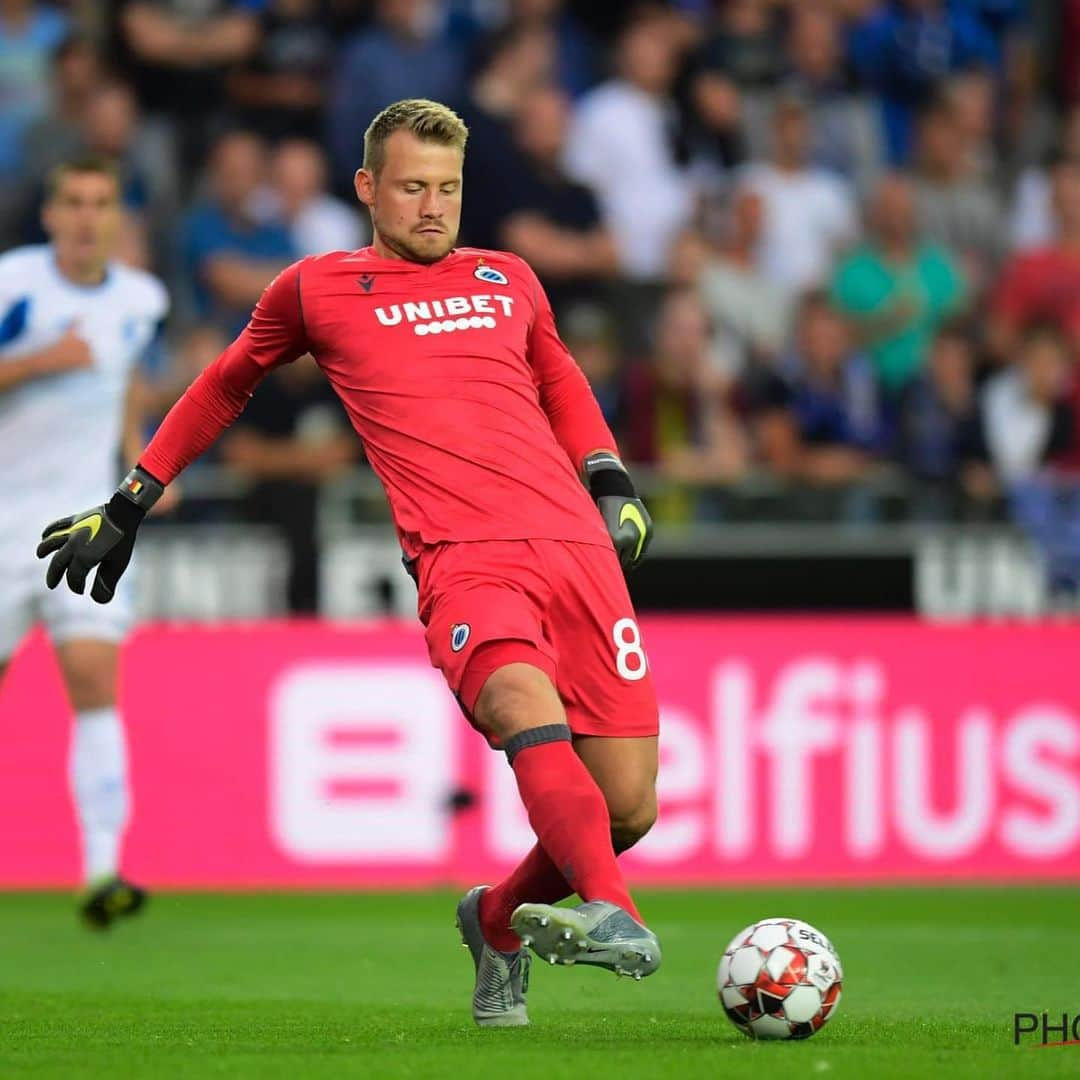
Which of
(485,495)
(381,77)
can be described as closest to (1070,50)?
(381,77)

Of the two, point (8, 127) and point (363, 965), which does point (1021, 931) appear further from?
point (8, 127)

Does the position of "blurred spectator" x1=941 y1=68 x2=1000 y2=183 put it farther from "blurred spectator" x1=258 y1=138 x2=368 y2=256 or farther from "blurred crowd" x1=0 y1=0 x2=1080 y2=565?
"blurred spectator" x1=258 y1=138 x2=368 y2=256

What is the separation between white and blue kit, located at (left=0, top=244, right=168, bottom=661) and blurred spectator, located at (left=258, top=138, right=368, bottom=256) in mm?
4317

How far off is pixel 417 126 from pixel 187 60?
879 cm

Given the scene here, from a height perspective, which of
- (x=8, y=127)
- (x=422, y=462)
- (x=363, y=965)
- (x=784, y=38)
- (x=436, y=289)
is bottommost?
(x=363, y=965)

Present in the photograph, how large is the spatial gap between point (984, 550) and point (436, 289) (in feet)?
22.3

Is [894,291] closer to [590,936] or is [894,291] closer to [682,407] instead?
[682,407]

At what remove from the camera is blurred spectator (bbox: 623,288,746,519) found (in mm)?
13102

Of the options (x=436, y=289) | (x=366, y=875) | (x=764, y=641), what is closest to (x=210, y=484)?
(x=366, y=875)

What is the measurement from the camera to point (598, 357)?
1327 cm

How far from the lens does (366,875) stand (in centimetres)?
1222

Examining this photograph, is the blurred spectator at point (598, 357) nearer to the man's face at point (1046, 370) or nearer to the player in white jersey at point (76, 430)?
the man's face at point (1046, 370)

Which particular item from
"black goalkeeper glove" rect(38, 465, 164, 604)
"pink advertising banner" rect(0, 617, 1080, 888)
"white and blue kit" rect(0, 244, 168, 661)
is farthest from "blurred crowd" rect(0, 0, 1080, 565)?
"black goalkeeper glove" rect(38, 465, 164, 604)

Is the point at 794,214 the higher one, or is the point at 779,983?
the point at 794,214
